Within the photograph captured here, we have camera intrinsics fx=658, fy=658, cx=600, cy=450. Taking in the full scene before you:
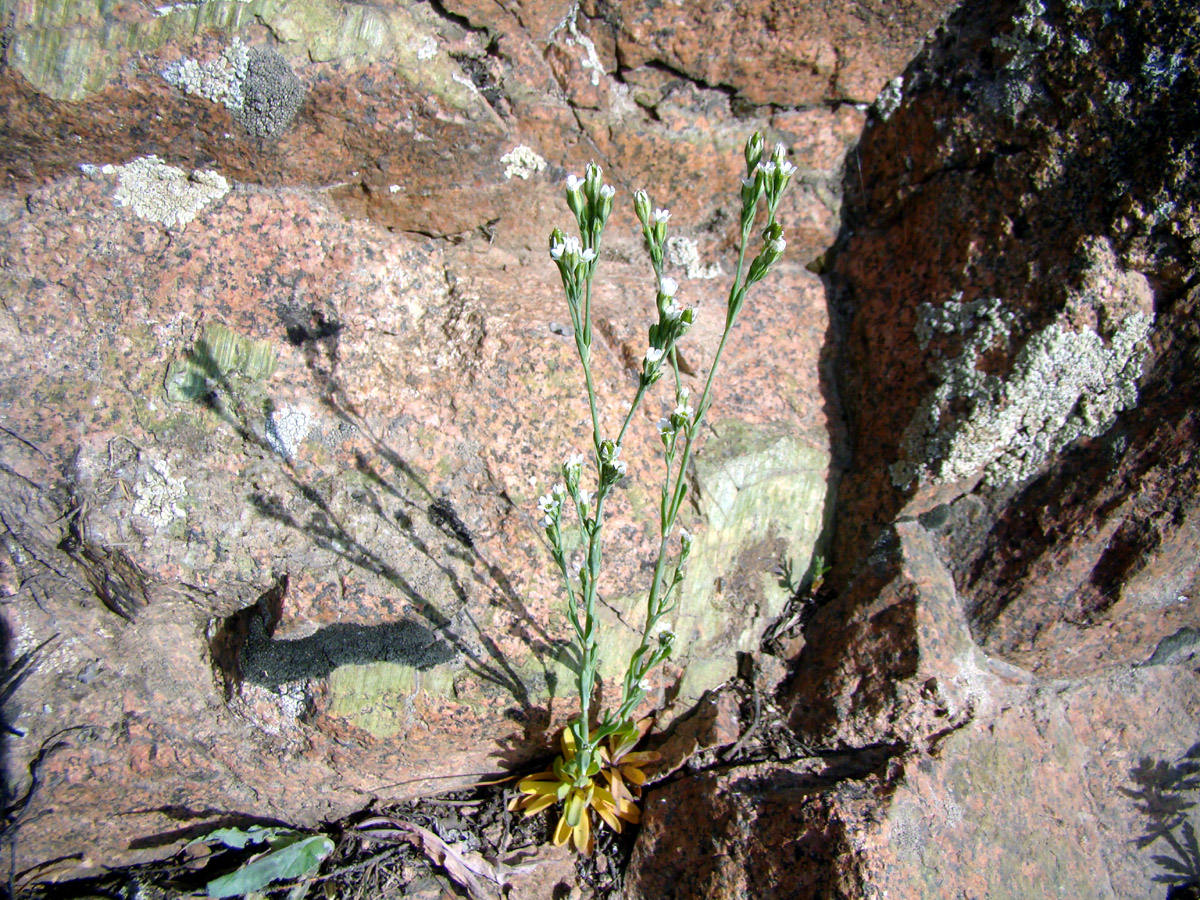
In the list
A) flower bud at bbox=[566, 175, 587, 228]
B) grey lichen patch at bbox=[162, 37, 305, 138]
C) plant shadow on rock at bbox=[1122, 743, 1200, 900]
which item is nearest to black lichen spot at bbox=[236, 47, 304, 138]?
grey lichen patch at bbox=[162, 37, 305, 138]

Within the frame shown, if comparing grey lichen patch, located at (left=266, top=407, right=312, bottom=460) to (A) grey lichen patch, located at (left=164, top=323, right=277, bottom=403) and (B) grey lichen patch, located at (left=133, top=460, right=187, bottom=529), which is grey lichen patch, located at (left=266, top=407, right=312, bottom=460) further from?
(B) grey lichen patch, located at (left=133, top=460, right=187, bottom=529)

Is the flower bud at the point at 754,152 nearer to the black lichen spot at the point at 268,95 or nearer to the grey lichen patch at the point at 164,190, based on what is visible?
the black lichen spot at the point at 268,95

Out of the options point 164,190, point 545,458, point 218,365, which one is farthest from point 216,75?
point 545,458

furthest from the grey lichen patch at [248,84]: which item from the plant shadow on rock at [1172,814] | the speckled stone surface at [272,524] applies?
the plant shadow on rock at [1172,814]

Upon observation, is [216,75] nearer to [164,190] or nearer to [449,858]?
[164,190]

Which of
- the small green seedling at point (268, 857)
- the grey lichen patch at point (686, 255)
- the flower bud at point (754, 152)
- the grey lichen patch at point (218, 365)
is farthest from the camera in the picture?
the grey lichen patch at point (686, 255)

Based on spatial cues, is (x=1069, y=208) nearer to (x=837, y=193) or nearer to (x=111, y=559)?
(x=837, y=193)
